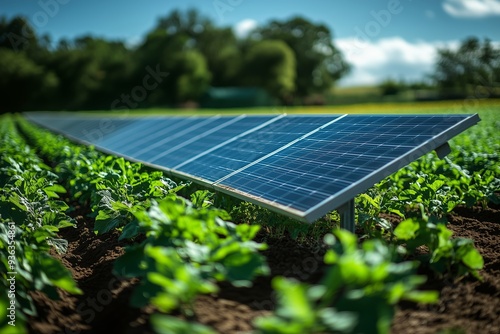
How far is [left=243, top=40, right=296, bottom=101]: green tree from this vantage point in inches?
3078

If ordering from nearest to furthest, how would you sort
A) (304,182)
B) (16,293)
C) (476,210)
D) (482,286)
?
(16,293) < (482,286) < (304,182) < (476,210)

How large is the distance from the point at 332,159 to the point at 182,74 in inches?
2795

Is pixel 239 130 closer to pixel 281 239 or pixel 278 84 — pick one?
pixel 281 239

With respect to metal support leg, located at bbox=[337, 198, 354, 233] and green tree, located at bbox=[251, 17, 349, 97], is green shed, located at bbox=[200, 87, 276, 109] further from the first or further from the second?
metal support leg, located at bbox=[337, 198, 354, 233]

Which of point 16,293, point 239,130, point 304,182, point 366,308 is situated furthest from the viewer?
point 239,130

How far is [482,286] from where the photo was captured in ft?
12.8

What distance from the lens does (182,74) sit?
73125 millimetres

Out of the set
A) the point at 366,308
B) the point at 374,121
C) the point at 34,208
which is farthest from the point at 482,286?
the point at 34,208

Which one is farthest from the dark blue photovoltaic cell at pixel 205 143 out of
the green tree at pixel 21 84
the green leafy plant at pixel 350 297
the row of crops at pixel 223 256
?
the green tree at pixel 21 84

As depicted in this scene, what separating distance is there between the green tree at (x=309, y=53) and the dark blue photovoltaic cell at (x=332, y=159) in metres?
84.5

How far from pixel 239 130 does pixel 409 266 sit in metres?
5.72

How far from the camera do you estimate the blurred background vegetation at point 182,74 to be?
6825 cm

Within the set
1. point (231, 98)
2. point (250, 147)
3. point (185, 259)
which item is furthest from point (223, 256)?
point (231, 98)

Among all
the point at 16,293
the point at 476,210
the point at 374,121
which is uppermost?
the point at 374,121
